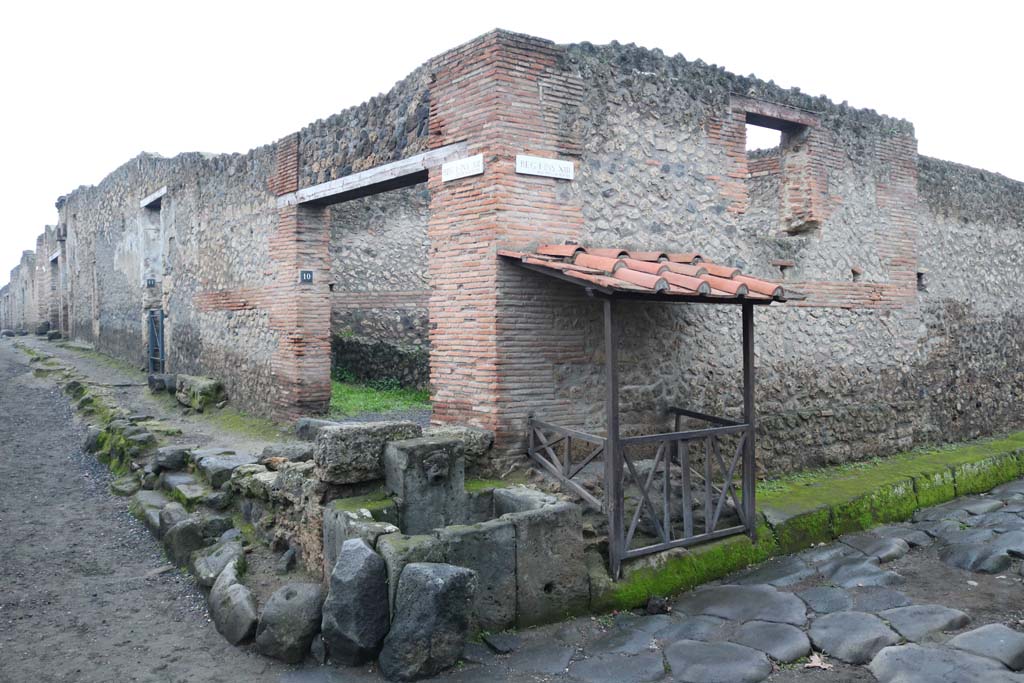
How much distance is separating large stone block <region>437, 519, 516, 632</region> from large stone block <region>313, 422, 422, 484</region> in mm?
1013

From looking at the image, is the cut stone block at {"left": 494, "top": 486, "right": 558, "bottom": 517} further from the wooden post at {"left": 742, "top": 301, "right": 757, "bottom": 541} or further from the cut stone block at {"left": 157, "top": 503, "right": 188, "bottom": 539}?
the cut stone block at {"left": 157, "top": 503, "right": 188, "bottom": 539}

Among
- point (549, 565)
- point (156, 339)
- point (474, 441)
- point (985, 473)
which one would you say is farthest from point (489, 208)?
point (156, 339)

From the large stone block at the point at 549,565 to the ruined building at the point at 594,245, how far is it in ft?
4.05

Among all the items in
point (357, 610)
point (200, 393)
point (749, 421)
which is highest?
point (749, 421)

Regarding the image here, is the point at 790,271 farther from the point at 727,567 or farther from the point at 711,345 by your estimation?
the point at 727,567

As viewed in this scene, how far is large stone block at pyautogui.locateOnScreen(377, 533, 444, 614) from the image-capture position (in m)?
4.28

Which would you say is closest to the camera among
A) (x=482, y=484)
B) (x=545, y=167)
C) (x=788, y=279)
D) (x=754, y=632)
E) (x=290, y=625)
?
(x=290, y=625)

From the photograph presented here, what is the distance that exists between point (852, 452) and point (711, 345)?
261 cm

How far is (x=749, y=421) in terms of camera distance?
6.03 metres

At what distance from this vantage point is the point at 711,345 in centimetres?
740

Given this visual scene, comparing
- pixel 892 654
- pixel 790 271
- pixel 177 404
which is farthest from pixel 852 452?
pixel 177 404

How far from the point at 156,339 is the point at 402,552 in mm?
11084

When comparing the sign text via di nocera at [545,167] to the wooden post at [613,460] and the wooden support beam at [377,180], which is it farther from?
the wooden post at [613,460]

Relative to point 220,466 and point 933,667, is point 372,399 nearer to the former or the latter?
point 220,466
